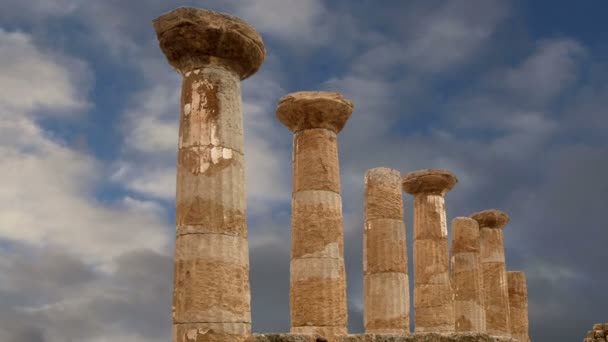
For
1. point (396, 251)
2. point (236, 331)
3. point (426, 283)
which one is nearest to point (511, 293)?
point (426, 283)

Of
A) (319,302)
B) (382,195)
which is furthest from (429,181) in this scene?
(319,302)

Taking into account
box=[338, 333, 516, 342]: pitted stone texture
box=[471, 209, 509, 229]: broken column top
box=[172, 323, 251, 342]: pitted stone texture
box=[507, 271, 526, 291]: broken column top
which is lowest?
box=[338, 333, 516, 342]: pitted stone texture

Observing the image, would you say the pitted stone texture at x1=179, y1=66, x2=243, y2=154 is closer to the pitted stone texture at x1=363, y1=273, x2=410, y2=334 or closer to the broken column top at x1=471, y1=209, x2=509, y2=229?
the pitted stone texture at x1=363, y1=273, x2=410, y2=334

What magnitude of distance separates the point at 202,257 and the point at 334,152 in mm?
7227

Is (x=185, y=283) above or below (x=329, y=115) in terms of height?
below

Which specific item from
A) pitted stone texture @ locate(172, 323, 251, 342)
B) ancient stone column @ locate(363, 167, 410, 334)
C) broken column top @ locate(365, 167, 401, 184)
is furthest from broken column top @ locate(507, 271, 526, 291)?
pitted stone texture @ locate(172, 323, 251, 342)

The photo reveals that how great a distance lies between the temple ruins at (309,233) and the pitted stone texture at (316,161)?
0.03 meters

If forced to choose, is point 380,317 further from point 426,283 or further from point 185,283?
point 185,283

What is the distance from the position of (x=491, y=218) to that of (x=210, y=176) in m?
20.2

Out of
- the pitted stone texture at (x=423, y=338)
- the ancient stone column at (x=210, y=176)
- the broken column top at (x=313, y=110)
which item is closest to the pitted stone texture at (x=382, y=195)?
the broken column top at (x=313, y=110)

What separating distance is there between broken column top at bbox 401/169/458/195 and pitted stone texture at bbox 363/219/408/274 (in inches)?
155

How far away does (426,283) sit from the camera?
23.3 meters

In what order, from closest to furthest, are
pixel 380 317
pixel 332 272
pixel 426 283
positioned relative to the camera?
pixel 332 272, pixel 380 317, pixel 426 283

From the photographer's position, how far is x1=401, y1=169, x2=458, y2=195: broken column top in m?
23.8
